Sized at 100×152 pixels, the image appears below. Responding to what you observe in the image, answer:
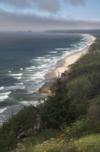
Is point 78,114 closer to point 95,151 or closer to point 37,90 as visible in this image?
point 95,151

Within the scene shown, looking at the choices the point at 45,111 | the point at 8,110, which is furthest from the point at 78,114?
the point at 8,110

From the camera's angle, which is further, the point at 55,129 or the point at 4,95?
the point at 4,95

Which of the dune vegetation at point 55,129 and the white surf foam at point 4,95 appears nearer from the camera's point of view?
the dune vegetation at point 55,129

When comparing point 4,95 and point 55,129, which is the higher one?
point 4,95

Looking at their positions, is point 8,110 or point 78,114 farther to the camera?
point 8,110

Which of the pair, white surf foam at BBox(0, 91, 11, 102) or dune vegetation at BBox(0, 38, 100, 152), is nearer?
dune vegetation at BBox(0, 38, 100, 152)

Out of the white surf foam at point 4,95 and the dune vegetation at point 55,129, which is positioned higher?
the white surf foam at point 4,95

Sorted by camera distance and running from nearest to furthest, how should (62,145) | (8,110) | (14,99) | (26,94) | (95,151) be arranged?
1. (95,151)
2. (62,145)
3. (8,110)
4. (14,99)
5. (26,94)

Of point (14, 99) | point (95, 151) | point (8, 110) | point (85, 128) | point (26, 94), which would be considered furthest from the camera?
point (26, 94)

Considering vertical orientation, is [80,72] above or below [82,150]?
above

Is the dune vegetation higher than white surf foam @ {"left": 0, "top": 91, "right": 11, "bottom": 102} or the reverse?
the reverse
